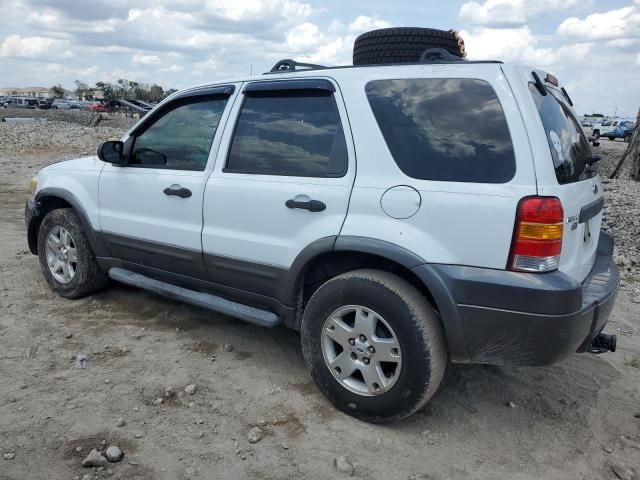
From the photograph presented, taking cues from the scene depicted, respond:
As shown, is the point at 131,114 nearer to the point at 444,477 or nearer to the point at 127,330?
the point at 127,330

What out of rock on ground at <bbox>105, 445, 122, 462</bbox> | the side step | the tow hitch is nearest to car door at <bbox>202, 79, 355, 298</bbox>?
the side step

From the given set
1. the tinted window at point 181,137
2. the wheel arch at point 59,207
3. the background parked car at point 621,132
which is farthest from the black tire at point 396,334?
the background parked car at point 621,132

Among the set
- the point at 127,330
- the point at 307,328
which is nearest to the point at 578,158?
the point at 307,328

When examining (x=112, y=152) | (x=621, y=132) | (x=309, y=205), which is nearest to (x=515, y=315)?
(x=309, y=205)

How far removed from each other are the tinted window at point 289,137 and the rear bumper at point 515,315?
90cm

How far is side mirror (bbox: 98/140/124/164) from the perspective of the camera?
13.8 feet

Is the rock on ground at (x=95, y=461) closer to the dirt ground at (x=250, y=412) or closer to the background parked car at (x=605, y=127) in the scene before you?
the dirt ground at (x=250, y=412)

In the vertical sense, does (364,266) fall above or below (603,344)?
above

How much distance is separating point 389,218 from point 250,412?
1.35m

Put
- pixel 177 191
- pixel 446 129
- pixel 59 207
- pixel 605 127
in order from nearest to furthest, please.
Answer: pixel 446 129 < pixel 177 191 < pixel 59 207 < pixel 605 127

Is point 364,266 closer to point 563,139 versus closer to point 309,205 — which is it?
point 309,205

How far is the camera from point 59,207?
16.2ft

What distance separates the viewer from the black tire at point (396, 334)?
9.35 ft

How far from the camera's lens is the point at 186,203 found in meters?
3.80
